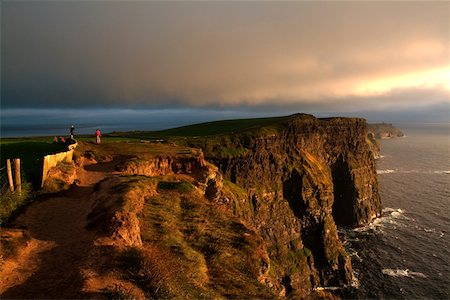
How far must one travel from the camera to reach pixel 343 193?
100312mm

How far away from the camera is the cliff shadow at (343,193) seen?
97.9 meters

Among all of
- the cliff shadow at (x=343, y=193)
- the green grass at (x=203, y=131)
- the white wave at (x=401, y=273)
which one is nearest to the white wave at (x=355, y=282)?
the white wave at (x=401, y=273)

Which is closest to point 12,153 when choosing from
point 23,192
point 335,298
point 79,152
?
point 79,152

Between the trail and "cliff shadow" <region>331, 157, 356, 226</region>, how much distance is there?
286ft

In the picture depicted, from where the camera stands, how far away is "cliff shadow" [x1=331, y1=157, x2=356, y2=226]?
9794 cm

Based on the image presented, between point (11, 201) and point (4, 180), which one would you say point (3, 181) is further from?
point (11, 201)

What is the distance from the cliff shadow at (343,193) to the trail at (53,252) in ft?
286

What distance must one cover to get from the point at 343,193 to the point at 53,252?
3718 inches

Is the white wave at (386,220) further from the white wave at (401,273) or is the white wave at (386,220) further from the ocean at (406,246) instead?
the white wave at (401,273)

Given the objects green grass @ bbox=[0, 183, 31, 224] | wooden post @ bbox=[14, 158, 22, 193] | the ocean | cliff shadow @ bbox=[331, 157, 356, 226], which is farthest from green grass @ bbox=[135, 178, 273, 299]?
cliff shadow @ bbox=[331, 157, 356, 226]

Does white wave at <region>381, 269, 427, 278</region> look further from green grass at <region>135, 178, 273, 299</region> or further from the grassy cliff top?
green grass at <region>135, 178, 273, 299</region>

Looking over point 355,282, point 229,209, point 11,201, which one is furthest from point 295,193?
point 11,201

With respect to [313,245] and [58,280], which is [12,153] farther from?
[313,245]

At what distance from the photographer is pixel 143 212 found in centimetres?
2442
